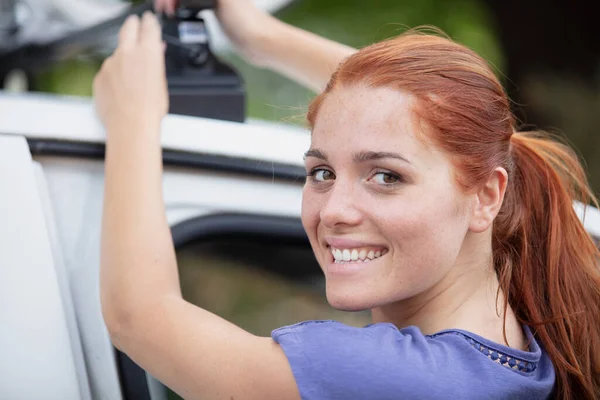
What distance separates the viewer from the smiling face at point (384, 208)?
1.48 m

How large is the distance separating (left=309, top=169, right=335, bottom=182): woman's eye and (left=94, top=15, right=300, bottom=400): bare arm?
0.31 metres

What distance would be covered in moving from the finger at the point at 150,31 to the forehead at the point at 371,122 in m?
0.56

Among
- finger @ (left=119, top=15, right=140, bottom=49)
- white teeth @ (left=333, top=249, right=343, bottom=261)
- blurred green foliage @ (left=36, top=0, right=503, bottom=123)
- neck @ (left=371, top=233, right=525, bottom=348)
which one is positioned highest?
finger @ (left=119, top=15, right=140, bottom=49)

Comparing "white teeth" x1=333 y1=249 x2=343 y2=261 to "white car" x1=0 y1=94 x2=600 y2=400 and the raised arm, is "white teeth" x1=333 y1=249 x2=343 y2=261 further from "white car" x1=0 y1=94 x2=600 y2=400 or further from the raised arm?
the raised arm

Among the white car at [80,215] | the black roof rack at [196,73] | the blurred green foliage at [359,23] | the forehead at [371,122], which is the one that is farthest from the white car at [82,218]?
the blurred green foliage at [359,23]

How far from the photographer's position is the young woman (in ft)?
4.64

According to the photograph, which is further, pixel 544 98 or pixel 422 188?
pixel 544 98

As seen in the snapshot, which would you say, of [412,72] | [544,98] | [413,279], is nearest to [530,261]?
[413,279]

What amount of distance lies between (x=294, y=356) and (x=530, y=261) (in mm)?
608

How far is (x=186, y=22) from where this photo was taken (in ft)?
6.84

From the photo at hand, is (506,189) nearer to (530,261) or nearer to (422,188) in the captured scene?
(530,261)

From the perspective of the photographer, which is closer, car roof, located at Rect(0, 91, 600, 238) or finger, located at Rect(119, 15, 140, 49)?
car roof, located at Rect(0, 91, 600, 238)

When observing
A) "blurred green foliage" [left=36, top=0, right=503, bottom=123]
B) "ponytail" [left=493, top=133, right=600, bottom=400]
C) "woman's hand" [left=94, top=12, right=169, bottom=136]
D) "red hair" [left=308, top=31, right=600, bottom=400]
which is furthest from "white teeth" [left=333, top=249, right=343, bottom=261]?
"blurred green foliage" [left=36, top=0, right=503, bottom=123]

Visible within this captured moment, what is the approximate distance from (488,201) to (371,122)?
268 mm
